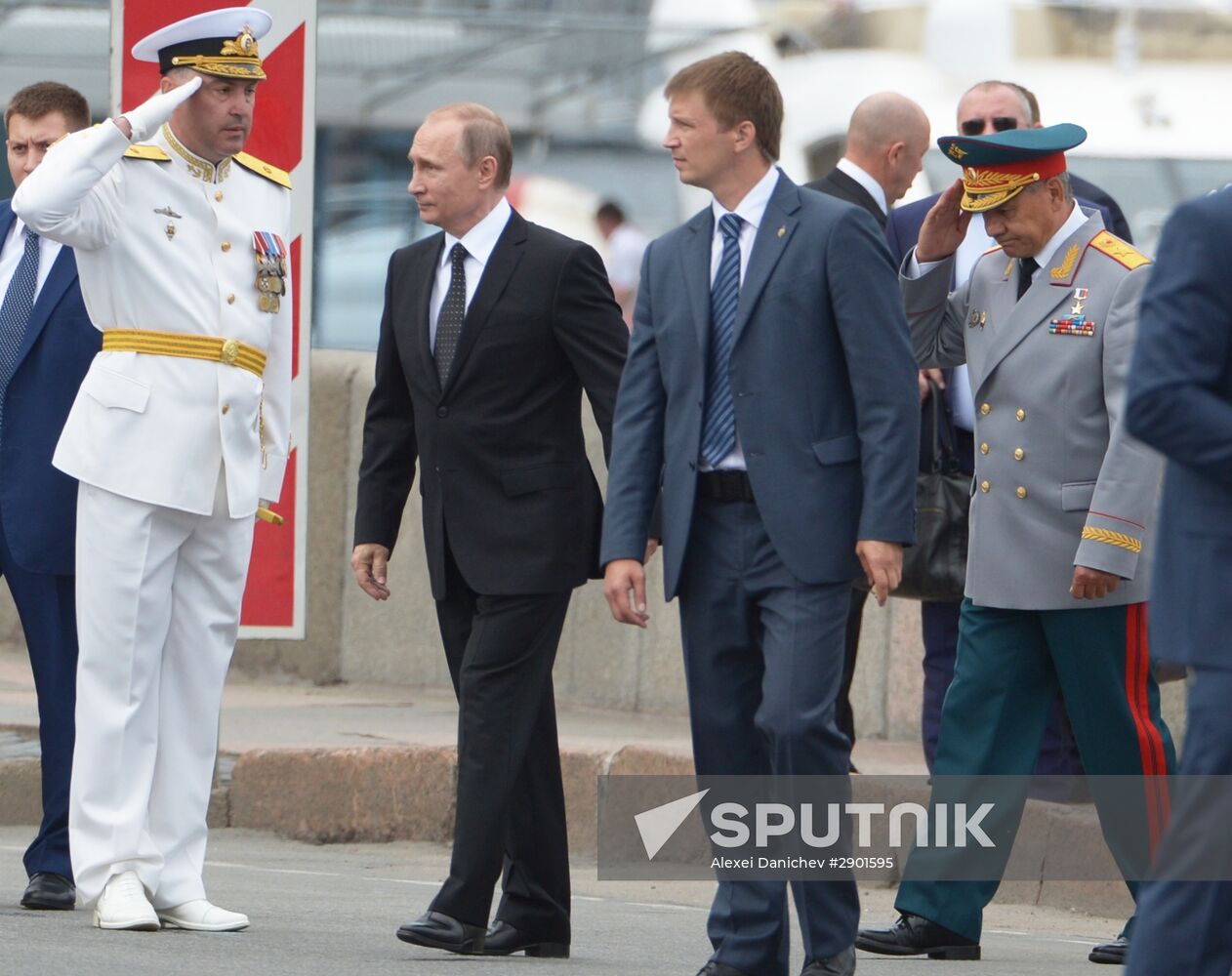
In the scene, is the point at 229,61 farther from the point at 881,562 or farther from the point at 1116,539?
the point at 1116,539

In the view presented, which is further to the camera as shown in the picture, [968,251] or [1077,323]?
[968,251]

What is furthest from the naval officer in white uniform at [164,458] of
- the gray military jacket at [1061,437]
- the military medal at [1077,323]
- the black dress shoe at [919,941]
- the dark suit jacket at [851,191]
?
the dark suit jacket at [851,191]

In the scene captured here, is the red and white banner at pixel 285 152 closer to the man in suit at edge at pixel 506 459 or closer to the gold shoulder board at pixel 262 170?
the gold shoulder board at pixel 262 170

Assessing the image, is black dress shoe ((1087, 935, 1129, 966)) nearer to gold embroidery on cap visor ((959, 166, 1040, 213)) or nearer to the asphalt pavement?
the asphalt pavement

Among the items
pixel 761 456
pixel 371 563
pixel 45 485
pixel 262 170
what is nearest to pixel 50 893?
pixel 45 485

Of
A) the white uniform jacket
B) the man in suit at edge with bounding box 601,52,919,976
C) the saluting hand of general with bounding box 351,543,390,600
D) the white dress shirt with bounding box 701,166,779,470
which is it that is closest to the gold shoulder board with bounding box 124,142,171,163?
the white uniform jacket

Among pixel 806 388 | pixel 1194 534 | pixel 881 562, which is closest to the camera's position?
pixel 1194 534

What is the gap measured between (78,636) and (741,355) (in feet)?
5.98

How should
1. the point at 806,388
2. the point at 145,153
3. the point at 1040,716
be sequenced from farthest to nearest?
the point at 1040,716, the point at 145,153, the point at 806,388

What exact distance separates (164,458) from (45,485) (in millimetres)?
599

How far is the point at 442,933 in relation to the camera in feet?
20.4

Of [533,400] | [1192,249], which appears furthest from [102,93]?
[1192,249]

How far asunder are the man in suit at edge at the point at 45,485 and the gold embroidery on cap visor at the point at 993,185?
2.06m

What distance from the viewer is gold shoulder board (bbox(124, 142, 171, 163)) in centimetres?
636
